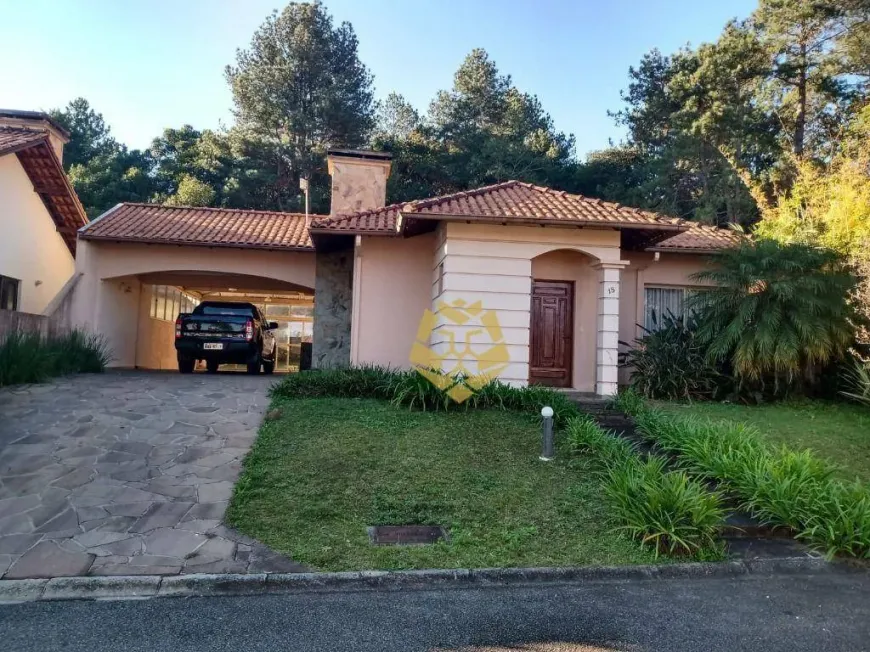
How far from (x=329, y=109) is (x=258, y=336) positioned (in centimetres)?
1861

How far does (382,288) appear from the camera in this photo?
491 inches

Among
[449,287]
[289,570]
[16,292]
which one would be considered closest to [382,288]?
[449,287]

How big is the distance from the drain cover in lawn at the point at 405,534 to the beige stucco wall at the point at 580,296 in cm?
633

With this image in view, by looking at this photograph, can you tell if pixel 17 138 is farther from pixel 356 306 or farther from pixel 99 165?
pixel 99 165

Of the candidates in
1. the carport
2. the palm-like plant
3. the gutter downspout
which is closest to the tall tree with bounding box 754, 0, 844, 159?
the palm-like plant

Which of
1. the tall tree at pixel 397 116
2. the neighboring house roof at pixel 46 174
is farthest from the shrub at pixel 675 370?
the tall tree at pixel 397 116

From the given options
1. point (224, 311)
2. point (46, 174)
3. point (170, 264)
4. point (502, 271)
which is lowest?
point (224, 311)

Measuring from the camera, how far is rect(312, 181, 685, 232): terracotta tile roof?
10.1m

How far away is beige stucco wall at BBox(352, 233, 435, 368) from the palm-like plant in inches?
217

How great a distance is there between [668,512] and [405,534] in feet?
8.01

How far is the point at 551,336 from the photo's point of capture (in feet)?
38.2

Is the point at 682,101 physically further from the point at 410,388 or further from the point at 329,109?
the point at 410,388

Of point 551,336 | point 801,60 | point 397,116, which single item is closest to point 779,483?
point 551,336

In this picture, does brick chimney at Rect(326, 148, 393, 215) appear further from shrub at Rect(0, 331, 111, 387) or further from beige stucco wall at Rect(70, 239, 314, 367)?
shrub at Rect(0, 331, 111, 387)
